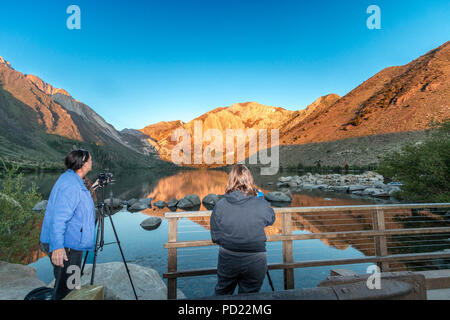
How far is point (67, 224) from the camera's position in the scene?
9.29 feet

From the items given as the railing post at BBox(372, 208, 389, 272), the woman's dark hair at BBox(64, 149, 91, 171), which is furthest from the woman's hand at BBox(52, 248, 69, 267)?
the railing post at BBox(372, 208, 389, 272)

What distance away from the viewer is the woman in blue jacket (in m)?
2.67

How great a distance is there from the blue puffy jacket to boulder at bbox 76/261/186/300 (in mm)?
2664

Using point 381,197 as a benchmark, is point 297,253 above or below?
below

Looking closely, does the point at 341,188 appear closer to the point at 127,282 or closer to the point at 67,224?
the point at 127,282

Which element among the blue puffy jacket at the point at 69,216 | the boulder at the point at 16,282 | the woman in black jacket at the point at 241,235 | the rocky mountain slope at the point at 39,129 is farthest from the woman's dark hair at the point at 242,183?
the rocky mountain slope at the point at 39,129

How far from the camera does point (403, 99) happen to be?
63.6m

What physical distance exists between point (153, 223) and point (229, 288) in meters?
11.5

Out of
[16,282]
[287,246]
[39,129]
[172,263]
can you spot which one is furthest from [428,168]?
[39,129]

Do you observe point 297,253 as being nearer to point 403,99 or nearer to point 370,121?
point 370,121

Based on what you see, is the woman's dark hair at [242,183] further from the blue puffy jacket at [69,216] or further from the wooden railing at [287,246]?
the blue puffy jacket at [69,216]

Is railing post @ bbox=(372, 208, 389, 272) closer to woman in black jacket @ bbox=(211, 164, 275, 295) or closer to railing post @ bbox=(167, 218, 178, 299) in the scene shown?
woman in black jacket @ bbox=(211, 164, 275, 295)

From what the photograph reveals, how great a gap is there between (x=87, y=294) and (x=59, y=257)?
129cm
